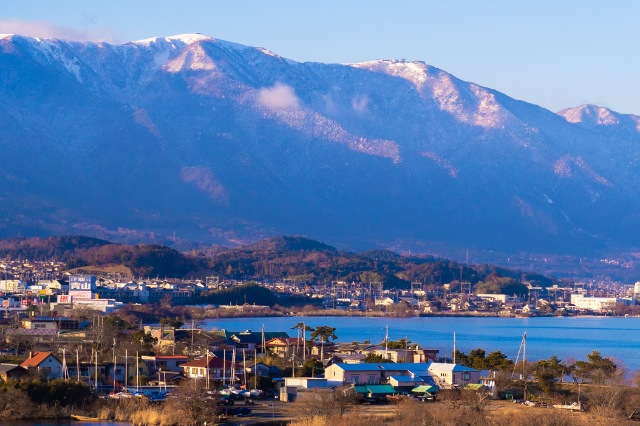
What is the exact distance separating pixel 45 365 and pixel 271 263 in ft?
264

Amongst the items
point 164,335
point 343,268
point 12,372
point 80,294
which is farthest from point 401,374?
point 343,268

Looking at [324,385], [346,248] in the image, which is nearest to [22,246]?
[346,248]

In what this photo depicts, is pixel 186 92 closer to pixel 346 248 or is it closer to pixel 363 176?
pixel 363 176

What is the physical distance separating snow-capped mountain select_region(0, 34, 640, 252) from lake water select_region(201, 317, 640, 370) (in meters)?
60.5

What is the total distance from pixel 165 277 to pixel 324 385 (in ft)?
224

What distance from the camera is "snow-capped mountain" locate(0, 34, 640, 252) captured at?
509 ft

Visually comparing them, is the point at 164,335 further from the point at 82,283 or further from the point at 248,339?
the point at 82,283

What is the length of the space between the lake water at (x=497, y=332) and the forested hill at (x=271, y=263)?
18.3 m

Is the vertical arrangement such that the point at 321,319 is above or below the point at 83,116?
below

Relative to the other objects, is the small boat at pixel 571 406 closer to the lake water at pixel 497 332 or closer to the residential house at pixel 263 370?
the residential house at pixel 263 370

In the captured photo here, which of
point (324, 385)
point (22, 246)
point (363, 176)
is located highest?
point (363, 176)

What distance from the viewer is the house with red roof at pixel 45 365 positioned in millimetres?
35281

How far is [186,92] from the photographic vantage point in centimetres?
17588

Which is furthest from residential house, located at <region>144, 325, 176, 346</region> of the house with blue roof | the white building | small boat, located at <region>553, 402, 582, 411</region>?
the white building
